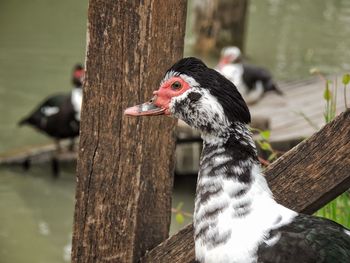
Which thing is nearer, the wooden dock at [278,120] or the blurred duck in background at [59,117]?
the wooden dock at [278,120]

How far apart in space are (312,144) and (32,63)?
25.4 ft

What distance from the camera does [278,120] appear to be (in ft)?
22.2

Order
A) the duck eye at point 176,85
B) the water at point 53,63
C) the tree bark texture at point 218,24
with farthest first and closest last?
the tree bark texture at point 218,24
the water at point 53,63
the duck eye at point 176,85

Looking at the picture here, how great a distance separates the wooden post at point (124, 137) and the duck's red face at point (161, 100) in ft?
0.34

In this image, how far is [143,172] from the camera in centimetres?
270

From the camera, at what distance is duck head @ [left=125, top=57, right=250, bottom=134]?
8.04 feet

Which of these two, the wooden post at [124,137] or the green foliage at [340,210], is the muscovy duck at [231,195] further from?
the green foliage at [340,210]

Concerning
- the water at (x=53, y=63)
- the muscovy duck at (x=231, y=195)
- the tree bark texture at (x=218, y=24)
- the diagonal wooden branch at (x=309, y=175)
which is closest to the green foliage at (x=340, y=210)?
the diagonal wooden branch at (x=309, y=175)

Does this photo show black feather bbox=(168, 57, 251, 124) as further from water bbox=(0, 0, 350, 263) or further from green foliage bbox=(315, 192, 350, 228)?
water bbox=(0, 0, 350, 263)

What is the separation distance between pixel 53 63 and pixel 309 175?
783 cm

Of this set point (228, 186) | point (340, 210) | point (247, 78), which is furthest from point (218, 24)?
point (228, 186)

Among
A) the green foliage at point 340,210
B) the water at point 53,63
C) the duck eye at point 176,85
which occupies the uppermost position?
the duck eye at point 176,85

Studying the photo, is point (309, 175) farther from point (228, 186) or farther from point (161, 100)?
point (161, 100)

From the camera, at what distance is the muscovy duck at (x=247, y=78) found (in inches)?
305
